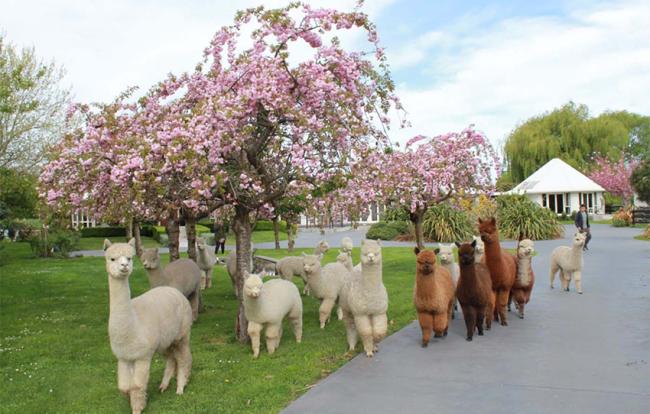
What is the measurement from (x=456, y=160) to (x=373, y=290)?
8.43 meters

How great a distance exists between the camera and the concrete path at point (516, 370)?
17.2ft

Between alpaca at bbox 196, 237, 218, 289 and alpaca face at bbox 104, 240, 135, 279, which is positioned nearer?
alpaca face at bbox 104, 240, 135, 279

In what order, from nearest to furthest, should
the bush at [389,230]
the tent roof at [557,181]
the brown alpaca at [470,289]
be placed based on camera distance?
the brown alpaca at [470,289]
the bush at [389,230]
the tent roof at [557,181]

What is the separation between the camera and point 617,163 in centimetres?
5378

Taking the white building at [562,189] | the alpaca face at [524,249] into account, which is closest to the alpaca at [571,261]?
the alpaca face at [524,249]

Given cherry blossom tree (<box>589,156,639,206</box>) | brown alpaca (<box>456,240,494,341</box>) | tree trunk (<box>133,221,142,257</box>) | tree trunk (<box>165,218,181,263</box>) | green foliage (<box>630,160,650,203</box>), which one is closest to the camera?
brown alpaca (<box>456,240,494,341</box>)

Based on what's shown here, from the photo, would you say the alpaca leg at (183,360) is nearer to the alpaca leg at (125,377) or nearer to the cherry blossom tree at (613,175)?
the alpaca leg at (125,377)

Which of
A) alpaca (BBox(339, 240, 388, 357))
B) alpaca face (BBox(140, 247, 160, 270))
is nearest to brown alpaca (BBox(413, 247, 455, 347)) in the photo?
alpaca (BBox(339, 240, 388, 357))

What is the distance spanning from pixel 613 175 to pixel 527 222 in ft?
96.8

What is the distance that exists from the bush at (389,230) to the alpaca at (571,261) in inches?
718

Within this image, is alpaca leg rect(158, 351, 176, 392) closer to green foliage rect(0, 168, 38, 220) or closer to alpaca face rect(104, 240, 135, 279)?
alpaca face rect(104, 240, 135, 279)

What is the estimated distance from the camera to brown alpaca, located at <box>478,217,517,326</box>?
852 centimetres

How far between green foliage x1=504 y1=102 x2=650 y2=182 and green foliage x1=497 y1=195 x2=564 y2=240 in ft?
82.2

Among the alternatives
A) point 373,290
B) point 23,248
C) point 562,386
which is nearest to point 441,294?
point 373,290
